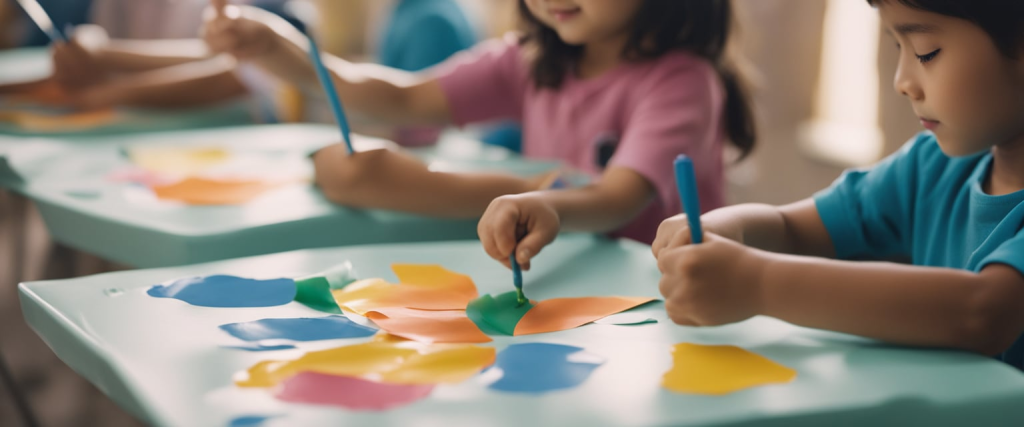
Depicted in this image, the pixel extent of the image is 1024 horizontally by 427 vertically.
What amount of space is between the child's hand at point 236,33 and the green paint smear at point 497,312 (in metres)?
0.60

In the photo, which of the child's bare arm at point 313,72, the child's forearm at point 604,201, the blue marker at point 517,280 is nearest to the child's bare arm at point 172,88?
the child's bare arm at point 313,72

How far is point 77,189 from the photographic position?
871 millimetres

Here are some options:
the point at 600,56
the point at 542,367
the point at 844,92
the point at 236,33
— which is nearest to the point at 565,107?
the point at 600,56

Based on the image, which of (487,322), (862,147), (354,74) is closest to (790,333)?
(487,322)

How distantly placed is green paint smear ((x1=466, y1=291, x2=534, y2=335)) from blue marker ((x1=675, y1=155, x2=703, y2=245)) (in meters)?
0.12

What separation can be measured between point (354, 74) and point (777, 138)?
1015 millimetres

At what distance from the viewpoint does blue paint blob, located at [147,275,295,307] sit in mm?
571

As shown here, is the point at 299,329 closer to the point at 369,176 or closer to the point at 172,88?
the point at 369,176

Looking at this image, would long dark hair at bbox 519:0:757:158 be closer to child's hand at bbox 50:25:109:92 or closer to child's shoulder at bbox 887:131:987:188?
child's shoulder at bbox 887:131:987:188

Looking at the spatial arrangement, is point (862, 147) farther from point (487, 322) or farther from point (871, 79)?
point (487, 322)

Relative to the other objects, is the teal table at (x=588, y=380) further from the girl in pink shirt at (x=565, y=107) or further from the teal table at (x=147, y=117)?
the teal table at (x=147, y=117)

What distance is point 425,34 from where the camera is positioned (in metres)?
1.57

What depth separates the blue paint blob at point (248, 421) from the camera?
1.29ft

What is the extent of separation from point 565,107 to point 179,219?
17.5 inches
